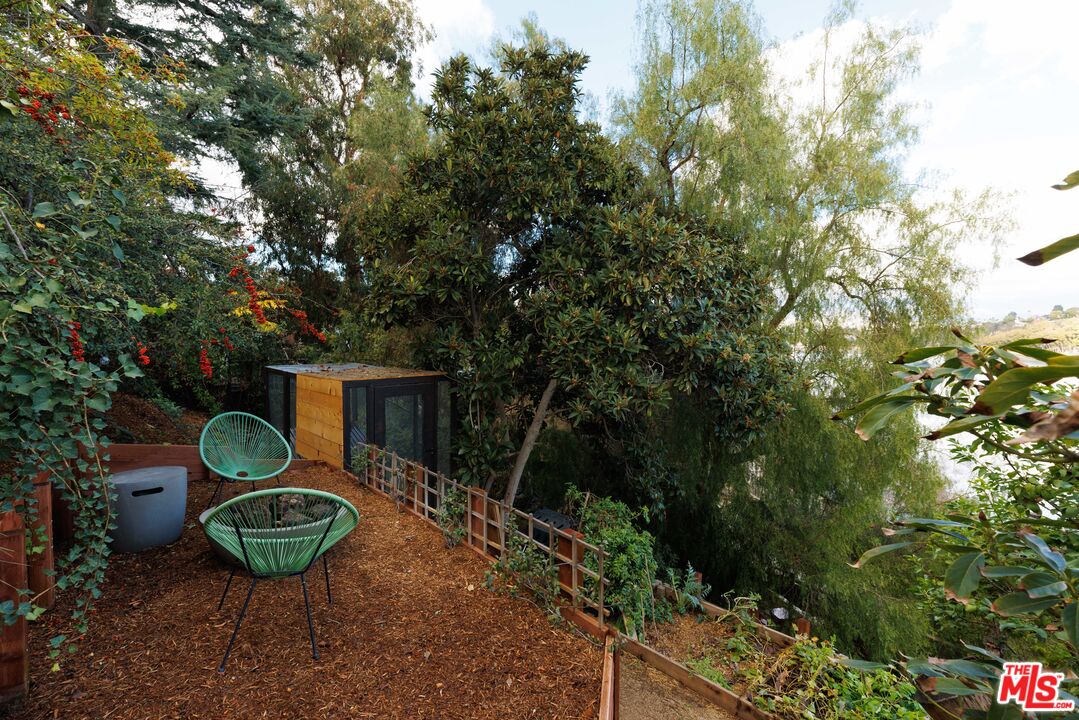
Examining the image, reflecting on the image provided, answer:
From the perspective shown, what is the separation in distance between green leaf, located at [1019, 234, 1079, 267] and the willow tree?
4.29m

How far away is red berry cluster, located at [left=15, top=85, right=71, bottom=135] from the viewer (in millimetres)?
3235

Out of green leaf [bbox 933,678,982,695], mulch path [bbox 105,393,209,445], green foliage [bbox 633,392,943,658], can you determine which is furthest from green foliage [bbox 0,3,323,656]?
green foliage [bbox 633,392,943,658]

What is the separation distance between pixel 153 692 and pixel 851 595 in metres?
7.01

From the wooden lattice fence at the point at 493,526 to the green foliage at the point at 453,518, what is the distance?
0.13 ft

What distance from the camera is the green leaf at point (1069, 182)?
781 mm

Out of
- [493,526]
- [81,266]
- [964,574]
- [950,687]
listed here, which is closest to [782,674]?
[493,526]

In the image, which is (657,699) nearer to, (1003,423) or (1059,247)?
(1003,423)

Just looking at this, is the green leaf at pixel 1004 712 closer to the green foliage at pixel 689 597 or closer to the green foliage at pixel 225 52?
the green foliage at pixel 689 597

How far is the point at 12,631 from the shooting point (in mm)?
1995

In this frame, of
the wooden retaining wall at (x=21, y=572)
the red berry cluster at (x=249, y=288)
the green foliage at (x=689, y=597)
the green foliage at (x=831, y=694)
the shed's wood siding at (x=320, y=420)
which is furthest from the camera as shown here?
the red berry cluster at (x=249, y=288)

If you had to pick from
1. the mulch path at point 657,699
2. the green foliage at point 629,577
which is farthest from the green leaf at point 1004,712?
the green foliage at point 629,577

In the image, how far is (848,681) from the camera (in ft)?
11.1

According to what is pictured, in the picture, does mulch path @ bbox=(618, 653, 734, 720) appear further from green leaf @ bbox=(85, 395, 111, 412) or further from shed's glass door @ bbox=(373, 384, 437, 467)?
shed's glass door @ bbox=(373, 384, 437, 467)

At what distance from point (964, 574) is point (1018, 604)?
0.10 m
